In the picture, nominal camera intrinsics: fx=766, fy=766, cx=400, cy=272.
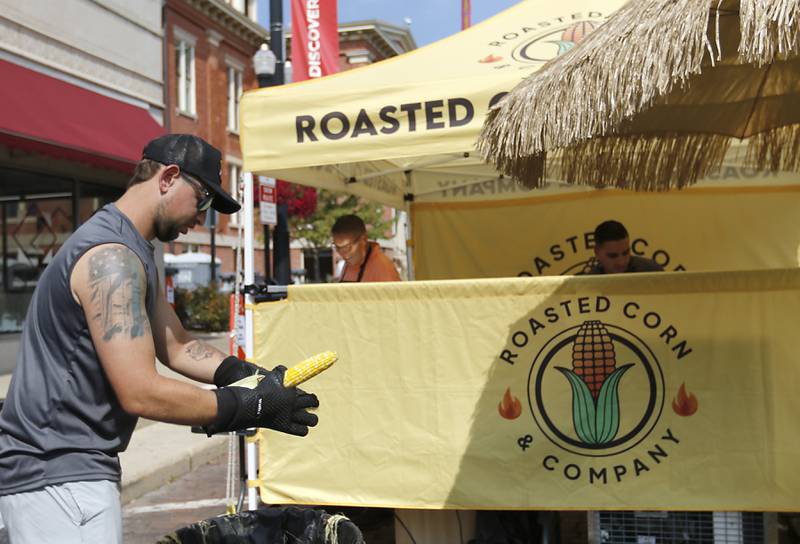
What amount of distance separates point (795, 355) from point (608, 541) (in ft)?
4.49

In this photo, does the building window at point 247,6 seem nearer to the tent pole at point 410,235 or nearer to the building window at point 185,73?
the building window at point 185,73

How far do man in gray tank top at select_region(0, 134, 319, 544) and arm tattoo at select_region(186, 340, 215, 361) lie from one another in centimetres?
48

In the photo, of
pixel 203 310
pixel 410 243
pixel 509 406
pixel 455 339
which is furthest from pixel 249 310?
pixel 203 310

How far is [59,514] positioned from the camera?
7.01ft

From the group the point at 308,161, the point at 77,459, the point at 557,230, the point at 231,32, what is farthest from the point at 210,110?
the point at 77,459

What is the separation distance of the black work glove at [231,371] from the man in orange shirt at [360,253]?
307cm

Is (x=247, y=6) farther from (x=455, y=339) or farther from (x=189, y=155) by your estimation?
(x=189, y=155)

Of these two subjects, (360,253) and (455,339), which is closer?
(455,339)

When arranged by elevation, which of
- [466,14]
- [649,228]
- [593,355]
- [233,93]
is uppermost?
[233,93]

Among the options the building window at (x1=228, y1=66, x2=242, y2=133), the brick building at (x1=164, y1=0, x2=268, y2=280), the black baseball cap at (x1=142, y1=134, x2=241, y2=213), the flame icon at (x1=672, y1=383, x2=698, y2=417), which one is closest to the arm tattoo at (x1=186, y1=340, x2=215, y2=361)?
the black baseball cap at (x1=142, y1=134, x2=241, y2=213)

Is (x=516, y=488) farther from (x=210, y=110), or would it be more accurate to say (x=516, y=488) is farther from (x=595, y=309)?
(x=210, y=110)

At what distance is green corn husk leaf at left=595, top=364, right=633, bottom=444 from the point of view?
157 inches

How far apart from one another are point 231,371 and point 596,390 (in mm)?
2129

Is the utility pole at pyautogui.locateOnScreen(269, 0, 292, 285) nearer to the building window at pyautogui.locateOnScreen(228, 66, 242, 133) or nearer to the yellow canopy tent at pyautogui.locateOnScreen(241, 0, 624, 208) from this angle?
the yellow canopy tent at pyautogui.locateOnScreen(241, 0, 624, 208)
